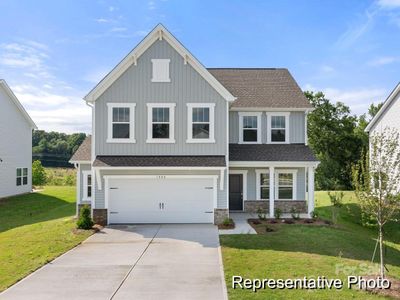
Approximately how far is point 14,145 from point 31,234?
17650 millimetres

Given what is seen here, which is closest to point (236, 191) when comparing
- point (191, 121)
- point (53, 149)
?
point (191, 121)

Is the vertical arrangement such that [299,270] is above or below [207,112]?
below

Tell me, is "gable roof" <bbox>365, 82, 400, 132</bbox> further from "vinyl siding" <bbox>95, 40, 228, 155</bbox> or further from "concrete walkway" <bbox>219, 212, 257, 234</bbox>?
"vinyl siding" <bbox>95, 40, 228, 155</bbox>

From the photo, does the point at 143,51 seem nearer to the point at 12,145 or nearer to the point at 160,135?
the point at 160,135

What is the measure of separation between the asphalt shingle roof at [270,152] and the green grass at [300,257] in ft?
12.5

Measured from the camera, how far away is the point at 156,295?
868 centimetres

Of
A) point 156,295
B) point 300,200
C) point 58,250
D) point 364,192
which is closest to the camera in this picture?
point 156,295

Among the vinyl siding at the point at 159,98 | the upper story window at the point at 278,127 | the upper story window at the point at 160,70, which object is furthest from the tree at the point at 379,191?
the upper story window at the point at 160,70

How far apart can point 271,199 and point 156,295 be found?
11463 millimetres

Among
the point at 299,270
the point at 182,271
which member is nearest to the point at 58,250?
the point at 182,271

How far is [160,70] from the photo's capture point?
18078mm

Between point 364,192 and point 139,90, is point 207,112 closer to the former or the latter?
point 139,90

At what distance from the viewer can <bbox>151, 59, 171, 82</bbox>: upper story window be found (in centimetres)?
1805

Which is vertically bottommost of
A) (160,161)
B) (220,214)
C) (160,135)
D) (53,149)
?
(220,214)
